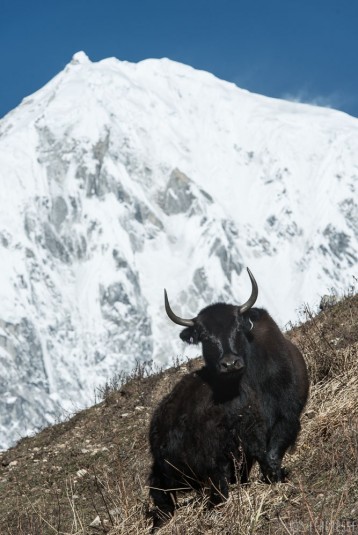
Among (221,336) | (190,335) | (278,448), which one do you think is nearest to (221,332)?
(221,336)

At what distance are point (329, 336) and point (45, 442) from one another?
483cm

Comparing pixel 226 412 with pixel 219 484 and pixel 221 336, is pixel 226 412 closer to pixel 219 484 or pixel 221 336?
pixel 219 484

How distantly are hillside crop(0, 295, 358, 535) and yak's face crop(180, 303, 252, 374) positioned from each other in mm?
1107

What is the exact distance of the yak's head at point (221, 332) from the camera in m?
8.97

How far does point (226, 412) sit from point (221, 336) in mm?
786

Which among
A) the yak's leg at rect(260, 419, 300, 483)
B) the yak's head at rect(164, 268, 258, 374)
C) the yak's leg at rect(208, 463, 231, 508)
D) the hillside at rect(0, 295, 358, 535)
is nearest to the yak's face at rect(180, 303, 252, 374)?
the yak's head at rect(164, 268, 258, 374)

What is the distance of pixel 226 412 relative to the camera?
28.7 feet

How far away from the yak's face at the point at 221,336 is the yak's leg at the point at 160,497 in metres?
1.11

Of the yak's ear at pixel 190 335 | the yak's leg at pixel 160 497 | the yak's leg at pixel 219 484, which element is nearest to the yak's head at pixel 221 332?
the yak's ear at pixel 190 335

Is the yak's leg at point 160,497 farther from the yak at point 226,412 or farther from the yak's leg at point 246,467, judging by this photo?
the yak's leg at point 246,467

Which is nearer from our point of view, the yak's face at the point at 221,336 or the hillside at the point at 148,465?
the hillside at the point at 148,465

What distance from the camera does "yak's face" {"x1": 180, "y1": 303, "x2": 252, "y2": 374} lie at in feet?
29.2

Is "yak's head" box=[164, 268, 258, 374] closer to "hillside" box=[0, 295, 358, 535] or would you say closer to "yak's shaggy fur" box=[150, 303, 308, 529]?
"yak's shaggy fur" box=[150, 303, 308, 529]

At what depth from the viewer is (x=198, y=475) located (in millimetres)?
8555
